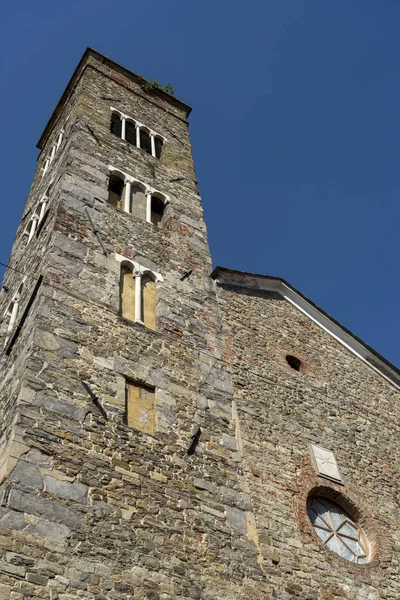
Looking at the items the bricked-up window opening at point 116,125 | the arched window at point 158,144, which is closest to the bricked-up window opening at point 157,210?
the arched window at point 158,144

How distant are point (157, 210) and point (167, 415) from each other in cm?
658

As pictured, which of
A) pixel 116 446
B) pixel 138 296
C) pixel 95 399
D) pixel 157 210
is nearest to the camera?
pixel 116 446

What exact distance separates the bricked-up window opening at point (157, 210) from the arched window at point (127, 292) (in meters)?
2.78

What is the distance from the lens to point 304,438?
12.1 meters

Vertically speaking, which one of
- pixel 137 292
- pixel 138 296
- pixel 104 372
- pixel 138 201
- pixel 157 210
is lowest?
pixel 104 372

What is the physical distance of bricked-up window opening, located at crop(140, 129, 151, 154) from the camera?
59.6 ft

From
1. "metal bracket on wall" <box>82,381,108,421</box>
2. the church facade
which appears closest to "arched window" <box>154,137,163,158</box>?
the church facade

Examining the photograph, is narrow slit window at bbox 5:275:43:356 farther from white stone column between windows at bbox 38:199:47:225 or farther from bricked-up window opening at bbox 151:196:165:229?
bricked-up window opening at bbox 151:196:165:229

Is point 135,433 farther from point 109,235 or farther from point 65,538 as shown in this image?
point 109,235

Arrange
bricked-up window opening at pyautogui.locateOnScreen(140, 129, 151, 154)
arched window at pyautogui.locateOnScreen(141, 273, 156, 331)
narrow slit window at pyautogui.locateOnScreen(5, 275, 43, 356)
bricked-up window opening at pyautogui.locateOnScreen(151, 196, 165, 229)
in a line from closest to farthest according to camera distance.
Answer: narrow slit window at pyautogui.locateOnScreen(5, 275, 43, 356) → arched window at pyautogui.locateOnScreen(141, 273, 156, 331) → bricked-up window opening at pyautogui.locateOnScreen(151, 196, 165, 229) → bricked-up window opening at pyautogui.locateOnScreen(140, 129, 151, 154)

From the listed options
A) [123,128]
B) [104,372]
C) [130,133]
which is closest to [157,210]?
[123,128]

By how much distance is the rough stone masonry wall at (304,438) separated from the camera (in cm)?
1007

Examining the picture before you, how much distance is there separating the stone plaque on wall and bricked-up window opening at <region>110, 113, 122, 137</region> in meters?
10.1

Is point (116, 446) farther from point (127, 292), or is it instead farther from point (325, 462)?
point (325, 462)
